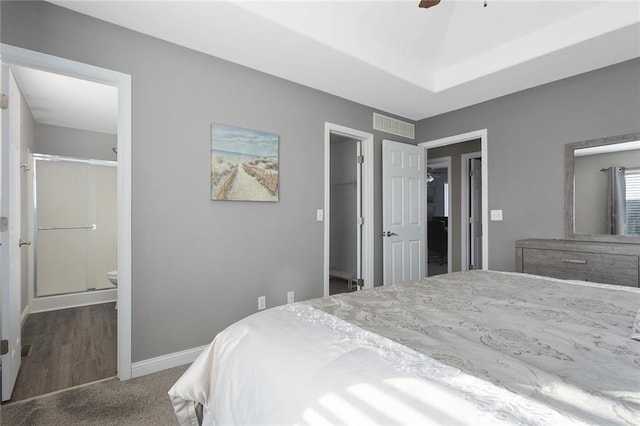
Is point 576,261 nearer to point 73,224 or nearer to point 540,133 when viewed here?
point 540,133

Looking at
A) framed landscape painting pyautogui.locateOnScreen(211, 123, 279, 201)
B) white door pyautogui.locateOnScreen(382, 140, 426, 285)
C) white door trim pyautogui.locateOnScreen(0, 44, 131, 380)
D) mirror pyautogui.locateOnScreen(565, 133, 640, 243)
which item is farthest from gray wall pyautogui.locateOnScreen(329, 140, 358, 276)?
white door trim pyautogui.locateOnScreen(0, 44, 131, 380)

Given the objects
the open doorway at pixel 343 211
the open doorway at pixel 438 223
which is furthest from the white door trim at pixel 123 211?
the open doorway at pixel 438 223

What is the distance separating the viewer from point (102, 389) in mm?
2043

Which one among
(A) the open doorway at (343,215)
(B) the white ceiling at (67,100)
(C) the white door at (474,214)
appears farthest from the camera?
(C) the white door at (474,214)

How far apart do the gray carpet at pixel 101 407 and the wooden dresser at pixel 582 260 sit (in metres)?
3.10

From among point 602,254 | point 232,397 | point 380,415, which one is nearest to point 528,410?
point 380,415

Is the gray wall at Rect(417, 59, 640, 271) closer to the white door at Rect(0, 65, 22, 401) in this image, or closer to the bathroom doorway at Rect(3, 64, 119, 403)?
the bathroom doorway at Rect(3, 64, 119, 403)

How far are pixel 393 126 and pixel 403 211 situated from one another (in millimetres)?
1121

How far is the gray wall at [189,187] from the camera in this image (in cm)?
215

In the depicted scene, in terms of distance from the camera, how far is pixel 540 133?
3.17m

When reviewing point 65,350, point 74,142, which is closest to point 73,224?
point 74,142

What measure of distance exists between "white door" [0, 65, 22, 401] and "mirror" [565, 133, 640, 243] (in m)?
4.38

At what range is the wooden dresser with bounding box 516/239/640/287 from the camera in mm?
2348

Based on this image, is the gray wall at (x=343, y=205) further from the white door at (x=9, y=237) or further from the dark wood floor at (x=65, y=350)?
the white door at (x=9, y=237)
